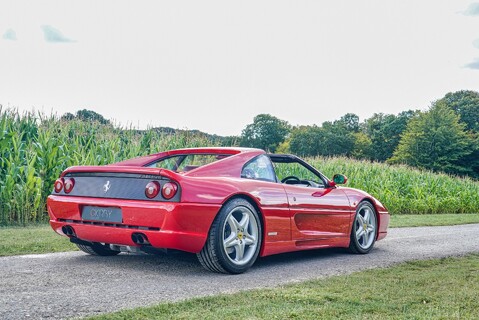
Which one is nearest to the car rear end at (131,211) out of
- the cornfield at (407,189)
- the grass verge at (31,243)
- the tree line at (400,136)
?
the grass verge at (31,243)

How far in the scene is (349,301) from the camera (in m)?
4.25

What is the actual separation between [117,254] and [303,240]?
2.11 meters

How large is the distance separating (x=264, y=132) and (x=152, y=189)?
3279 inches

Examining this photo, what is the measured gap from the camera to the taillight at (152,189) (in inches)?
202

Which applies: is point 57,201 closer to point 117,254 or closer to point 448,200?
point 117,254

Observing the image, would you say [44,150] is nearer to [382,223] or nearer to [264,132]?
[382,223]

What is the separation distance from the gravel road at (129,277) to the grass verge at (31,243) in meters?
0.41

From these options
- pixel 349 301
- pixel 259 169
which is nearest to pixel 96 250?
pixel 259 169

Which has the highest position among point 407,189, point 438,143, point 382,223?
point 438,143

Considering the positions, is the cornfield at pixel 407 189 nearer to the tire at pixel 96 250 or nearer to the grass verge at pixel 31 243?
the grass verge at pixel 31 243

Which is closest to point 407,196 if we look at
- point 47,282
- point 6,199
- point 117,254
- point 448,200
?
point 448,200

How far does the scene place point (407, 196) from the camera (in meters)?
20.1

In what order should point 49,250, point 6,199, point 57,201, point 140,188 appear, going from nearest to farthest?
point 140,188 → point 57,201 → point 49,250 → point 6,199

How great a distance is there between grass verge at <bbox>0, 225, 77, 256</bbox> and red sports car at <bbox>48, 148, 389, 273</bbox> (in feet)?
2.61
